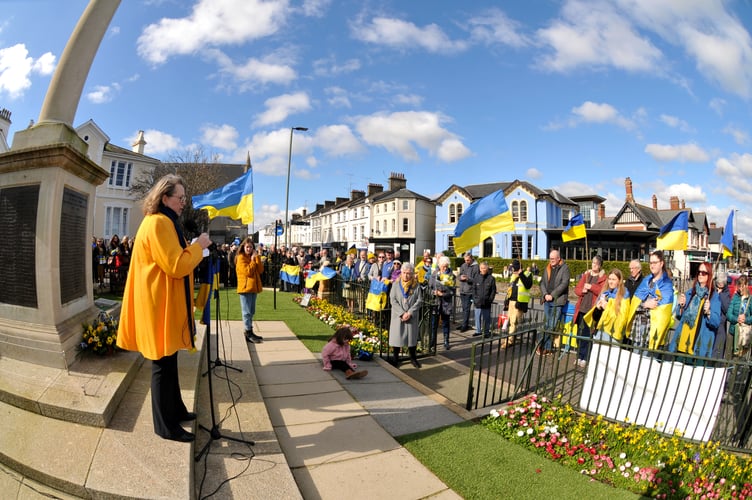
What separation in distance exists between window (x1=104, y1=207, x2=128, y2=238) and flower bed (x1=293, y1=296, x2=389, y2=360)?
27.8 meters

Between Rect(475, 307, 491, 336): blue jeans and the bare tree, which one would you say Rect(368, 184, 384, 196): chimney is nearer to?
the bare tree

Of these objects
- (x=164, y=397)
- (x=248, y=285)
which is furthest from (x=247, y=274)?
(x=164, y=397)

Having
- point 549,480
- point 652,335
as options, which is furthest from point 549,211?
point 549,480

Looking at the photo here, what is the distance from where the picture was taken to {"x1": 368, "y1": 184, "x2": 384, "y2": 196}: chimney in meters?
53.2

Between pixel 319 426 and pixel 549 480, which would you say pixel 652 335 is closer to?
pixel 549 480

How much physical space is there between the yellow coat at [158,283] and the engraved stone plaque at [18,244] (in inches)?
83.6

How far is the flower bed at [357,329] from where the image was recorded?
7270mm

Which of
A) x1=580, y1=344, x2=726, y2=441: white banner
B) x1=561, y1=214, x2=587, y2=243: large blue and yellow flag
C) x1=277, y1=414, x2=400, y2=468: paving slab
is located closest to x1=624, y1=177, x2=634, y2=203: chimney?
x1=561, y1=214, x2=587, y2=243: large blue and yellow flag

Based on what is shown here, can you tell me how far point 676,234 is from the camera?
803 cm

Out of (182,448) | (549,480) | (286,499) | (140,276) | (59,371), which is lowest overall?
(549,480)

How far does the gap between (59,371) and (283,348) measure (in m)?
3.77

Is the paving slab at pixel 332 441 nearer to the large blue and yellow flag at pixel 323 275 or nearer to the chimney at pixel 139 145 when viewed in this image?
the large blue and yellow flag at pixel 323 275

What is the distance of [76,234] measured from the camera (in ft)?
15.6

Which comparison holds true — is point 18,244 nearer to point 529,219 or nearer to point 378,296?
point 378,296
